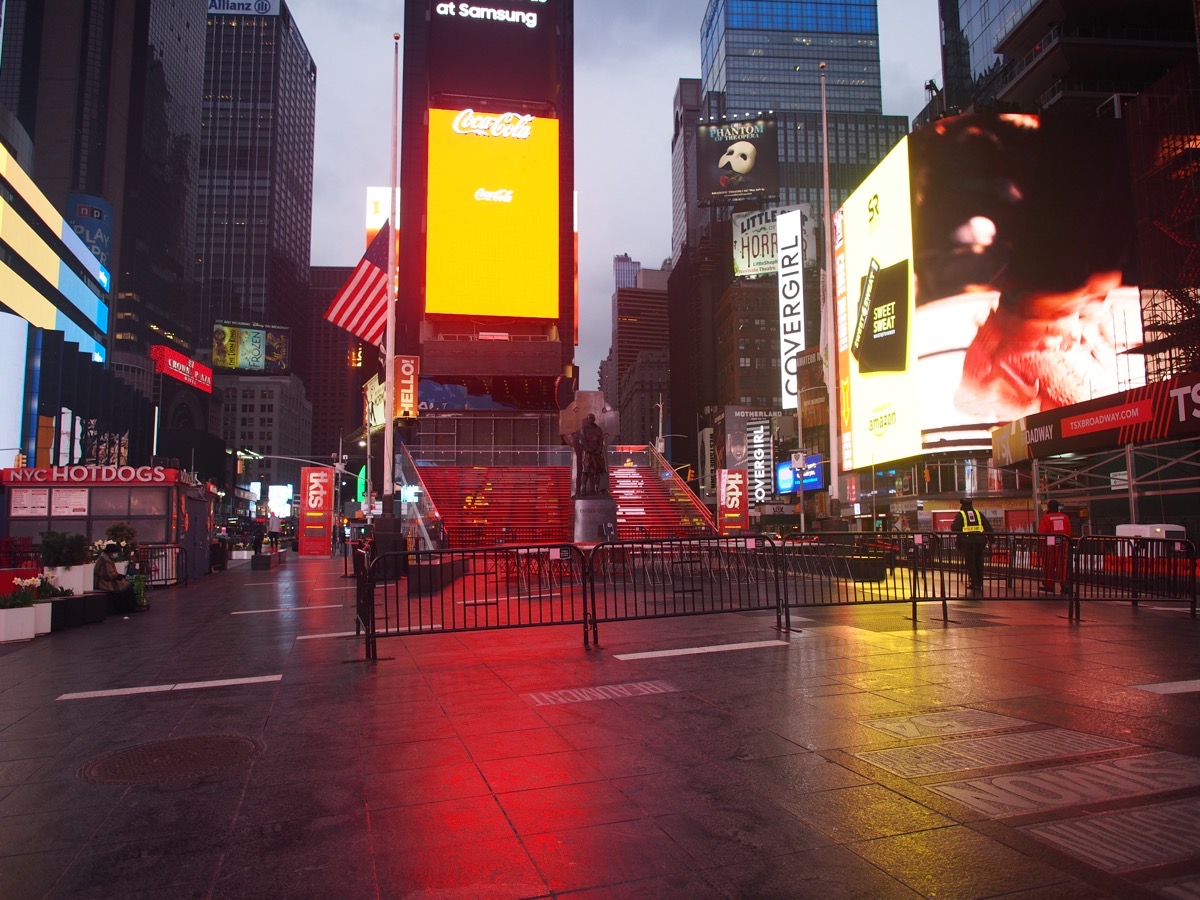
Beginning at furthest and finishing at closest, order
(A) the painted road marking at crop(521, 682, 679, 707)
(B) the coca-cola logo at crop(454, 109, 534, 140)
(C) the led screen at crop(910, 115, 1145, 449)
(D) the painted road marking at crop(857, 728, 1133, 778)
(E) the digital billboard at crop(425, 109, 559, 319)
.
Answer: (B) the coca-cola logo at crop(454, 109, 534, 140) < (E) the digital billboard at crop(425, 109, 559, 319) < (C) the led screen at crop(910, 115, 1145, 449) < (A) the painted road marking at crop(521, 682, 679, 707) < (D) the painted road marking at crop(857, 728, 1133, 778)

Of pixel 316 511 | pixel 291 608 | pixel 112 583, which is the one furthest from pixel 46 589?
pixel 316 511

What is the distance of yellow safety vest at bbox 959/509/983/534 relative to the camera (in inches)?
547

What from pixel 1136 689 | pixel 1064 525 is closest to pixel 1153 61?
pixel 1064 525

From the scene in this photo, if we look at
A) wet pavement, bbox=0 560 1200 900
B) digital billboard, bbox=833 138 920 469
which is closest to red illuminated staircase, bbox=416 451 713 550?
digital billboard, bbox=833 138 920 469

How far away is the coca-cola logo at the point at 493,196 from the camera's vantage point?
51531 millimetres

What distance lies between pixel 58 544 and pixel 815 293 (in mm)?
129157

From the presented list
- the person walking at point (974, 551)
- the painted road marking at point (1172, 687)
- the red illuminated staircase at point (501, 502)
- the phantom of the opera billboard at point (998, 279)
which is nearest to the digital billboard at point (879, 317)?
the phantom of the opera billboard at point (998, 279)

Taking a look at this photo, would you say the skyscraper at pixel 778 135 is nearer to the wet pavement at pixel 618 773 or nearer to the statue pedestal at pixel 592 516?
the statue pedestal at pixel 592 516

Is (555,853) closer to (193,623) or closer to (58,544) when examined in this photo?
(193,623)

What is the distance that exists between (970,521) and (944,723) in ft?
31.0

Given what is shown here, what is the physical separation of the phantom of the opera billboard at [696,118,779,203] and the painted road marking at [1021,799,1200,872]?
11217 centimetres

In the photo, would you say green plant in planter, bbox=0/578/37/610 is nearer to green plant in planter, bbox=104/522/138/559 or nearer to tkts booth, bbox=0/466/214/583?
green plant in planter, bbox=104/522/138/559

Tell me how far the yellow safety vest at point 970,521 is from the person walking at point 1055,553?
1.09 meters

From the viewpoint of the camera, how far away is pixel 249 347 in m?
144
